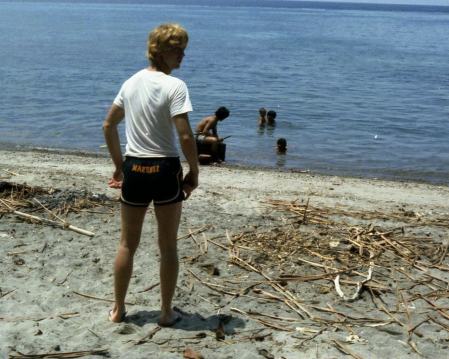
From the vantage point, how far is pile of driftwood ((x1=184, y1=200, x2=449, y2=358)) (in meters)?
5.17

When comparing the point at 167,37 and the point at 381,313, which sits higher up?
the point at 167,37

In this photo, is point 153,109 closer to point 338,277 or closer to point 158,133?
point 158,133

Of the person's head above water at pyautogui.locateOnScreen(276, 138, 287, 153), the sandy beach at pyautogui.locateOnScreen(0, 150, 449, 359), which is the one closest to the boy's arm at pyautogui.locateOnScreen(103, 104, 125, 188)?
the sandy beach at pyautogui.locateOnScreen(0, 150, 449, 359)

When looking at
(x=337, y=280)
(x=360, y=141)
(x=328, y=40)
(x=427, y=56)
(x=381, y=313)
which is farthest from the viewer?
(x=328, y=40)

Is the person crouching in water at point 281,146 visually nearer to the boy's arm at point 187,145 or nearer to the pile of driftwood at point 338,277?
the pile of driftwood at point 338,277

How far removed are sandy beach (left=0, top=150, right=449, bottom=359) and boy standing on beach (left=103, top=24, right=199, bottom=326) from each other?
0.94m

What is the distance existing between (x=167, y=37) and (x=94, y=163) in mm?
9188

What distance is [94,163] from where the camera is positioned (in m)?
13.2

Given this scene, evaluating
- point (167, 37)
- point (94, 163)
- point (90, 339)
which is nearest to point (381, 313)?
point (90, 339)

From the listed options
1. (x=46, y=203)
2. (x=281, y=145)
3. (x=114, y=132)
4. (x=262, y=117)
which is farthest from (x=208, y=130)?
(x=114, y=132)

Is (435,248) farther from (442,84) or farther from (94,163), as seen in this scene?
(442,84)

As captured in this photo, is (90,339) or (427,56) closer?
(90,339)

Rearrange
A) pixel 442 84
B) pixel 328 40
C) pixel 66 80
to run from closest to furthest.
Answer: pixel 66 80
pixel 442 84
pixel 328 40

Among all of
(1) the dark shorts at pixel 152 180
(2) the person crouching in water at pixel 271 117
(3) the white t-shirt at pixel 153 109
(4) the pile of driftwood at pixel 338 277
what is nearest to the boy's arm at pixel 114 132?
(3) the white t-shirt at pixel 153 109
